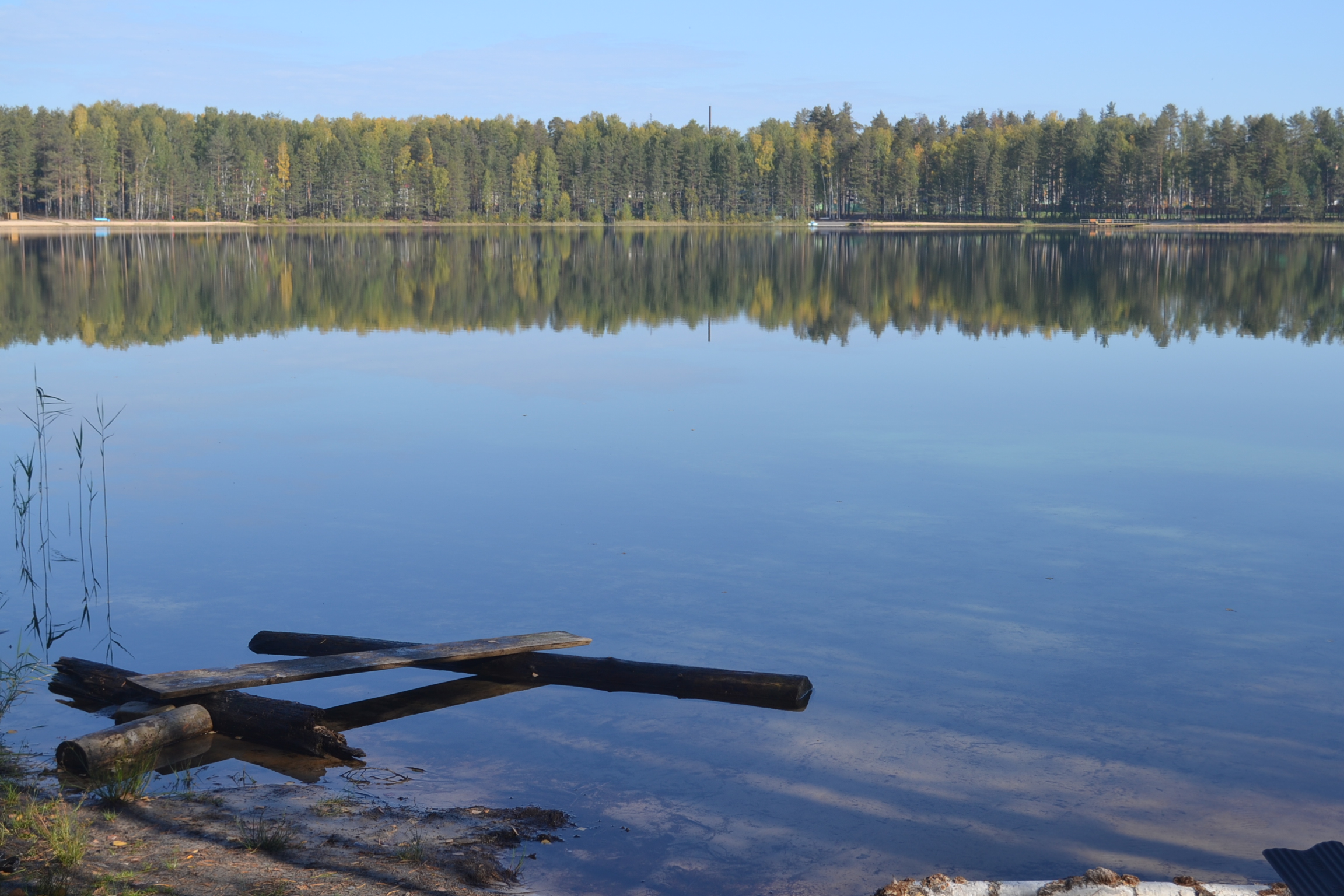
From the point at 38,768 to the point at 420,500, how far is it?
16.9ft

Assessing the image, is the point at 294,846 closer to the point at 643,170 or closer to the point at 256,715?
the point at 256,715

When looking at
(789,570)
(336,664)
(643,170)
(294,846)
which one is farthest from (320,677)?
(643,170)

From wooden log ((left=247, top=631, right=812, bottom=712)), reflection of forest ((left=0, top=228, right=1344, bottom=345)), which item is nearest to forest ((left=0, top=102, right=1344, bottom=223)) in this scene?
reflection of forest ((left=0, top=228, right=1344, bottom=345))

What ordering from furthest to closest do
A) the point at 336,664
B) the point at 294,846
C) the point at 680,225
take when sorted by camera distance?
the point at 680,225
the point at 336,664
the point at 294,846

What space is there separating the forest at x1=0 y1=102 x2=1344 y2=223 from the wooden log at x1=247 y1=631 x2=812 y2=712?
119 meters

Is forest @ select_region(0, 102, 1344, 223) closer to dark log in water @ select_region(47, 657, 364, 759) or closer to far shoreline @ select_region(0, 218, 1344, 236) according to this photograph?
far shoreline @ select_region(0, 218, 1344, 236)

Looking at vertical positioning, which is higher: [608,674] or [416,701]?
[608,674]

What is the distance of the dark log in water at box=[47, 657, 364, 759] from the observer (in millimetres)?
5910

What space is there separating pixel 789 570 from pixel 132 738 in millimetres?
4568

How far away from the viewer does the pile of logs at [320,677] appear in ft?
19.3

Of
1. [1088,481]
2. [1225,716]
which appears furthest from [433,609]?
[1088,481]

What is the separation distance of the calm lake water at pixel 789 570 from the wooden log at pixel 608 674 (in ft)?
0.36

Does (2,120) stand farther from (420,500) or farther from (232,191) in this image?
(420,500)

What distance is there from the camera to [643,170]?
136 metres
